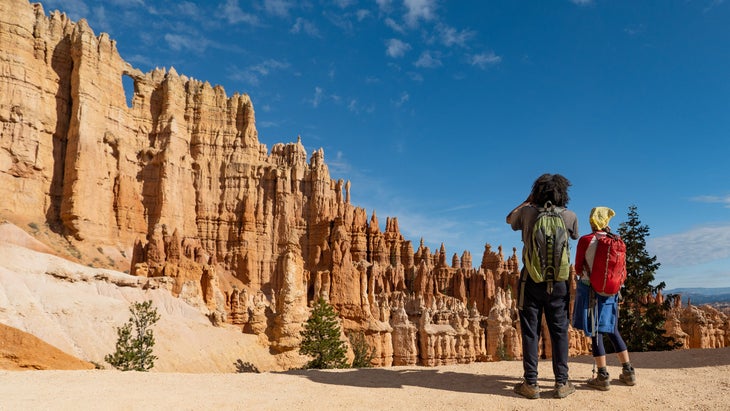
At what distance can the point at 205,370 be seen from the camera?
24.3 meters

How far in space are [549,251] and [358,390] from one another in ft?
9.94

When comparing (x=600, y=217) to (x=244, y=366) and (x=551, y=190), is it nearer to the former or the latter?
(x=551, y=190)

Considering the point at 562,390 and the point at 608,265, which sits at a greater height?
the point at 608,265

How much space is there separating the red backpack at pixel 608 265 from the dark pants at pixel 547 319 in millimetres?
458

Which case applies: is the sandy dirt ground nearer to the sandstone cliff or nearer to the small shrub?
the small shrub

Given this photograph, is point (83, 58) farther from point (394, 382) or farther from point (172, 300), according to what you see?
point (394, 382)

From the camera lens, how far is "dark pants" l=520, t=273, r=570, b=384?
6.23m

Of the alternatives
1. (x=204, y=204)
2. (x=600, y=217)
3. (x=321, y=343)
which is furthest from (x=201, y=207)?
(x=600, y=217)

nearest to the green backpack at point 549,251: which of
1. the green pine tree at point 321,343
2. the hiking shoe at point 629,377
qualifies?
the hiking shoe at point 629,377

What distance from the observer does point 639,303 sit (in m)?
23.6

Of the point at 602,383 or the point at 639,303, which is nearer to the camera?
the point at 602,383

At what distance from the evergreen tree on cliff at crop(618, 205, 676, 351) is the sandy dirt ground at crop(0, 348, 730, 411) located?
1582 centimetres

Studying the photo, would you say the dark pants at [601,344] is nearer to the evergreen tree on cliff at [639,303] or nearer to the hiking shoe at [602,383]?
the hiking shoe at [602,383]

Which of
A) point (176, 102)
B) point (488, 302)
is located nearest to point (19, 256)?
point (176, 102)
